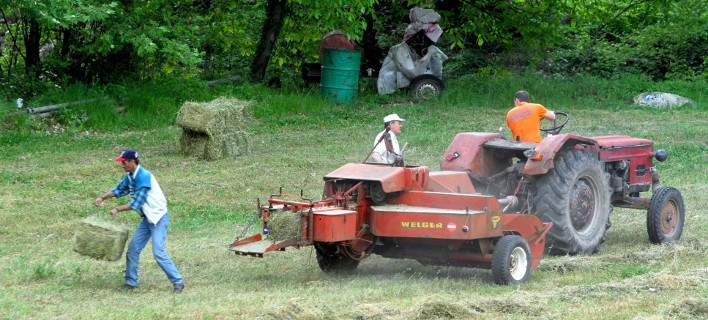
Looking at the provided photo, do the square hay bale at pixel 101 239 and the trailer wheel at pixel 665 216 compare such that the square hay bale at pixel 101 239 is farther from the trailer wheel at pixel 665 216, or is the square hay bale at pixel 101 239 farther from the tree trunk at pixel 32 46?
the tree trunk at pixel 32 46

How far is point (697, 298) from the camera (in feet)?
30.9

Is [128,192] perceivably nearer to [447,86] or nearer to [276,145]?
[276,145]

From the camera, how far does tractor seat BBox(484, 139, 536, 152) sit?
12.2m

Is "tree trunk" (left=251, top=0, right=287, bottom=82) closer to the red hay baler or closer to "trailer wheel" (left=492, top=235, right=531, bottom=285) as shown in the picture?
the red hay baler

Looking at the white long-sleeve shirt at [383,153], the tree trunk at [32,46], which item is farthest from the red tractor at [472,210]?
the tree trunk at [32,46]

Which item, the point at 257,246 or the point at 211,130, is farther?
the point at 211,130

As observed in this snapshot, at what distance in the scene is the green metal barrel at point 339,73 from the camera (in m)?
25.9

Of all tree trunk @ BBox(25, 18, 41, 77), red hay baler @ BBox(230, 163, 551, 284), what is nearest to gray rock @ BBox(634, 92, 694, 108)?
tree trunk @ BBox(25, 18, 41, 77)

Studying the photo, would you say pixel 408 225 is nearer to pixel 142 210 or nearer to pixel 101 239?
pixel 142 210

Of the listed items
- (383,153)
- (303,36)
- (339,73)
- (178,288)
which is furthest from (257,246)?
(303,36)

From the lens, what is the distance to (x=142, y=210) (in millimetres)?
10688

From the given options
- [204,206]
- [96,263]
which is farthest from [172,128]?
[96,263]

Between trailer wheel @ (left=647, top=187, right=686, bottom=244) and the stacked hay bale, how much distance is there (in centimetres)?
830

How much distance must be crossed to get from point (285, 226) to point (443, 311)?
77.0 inches
